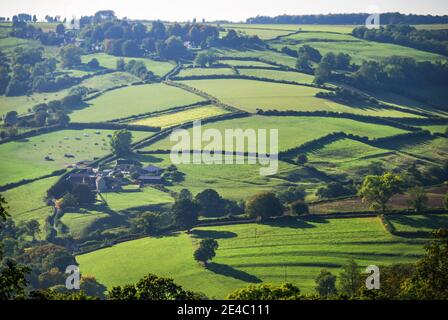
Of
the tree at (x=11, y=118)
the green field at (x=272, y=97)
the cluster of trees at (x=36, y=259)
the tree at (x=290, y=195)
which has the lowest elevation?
the cluster of trees at (x=36, y=259)

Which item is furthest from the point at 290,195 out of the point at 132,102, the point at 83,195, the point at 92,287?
the point at 132,102

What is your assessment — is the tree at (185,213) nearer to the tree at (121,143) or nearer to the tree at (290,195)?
the tree at (290,195)

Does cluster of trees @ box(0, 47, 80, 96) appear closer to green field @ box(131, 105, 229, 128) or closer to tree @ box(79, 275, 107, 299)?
green field @ box(131, 105, 229, 128)

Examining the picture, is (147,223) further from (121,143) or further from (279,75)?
(279,75)

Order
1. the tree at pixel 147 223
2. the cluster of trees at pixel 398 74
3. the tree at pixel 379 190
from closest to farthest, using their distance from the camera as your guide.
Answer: the tree at pixel 147 223, the tree at pixel 379 190, the cluster of trees at pixel 398 74

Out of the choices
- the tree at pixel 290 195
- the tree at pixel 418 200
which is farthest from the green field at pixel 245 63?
the tree at pixel 418 200
